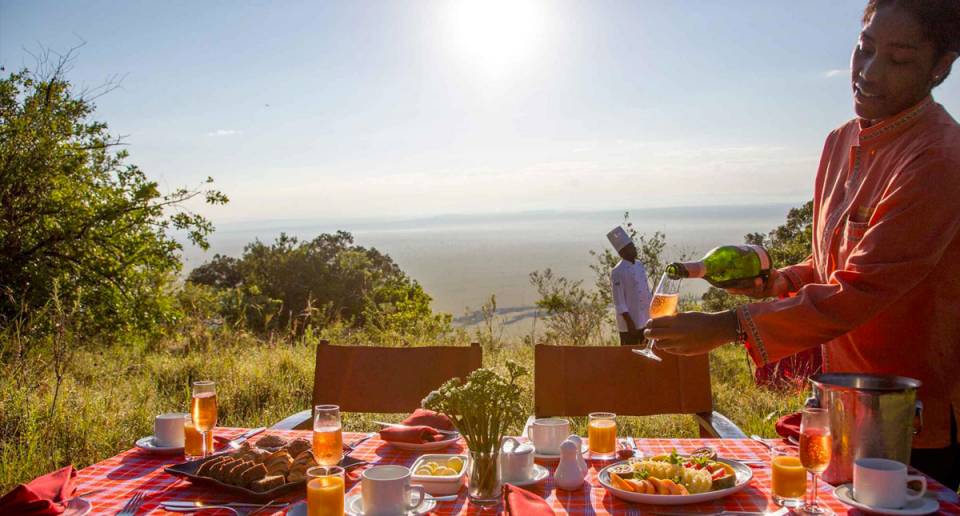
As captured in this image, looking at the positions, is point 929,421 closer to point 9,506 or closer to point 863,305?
point 863,305

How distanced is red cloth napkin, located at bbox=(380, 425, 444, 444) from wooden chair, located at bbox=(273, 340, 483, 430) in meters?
0.83

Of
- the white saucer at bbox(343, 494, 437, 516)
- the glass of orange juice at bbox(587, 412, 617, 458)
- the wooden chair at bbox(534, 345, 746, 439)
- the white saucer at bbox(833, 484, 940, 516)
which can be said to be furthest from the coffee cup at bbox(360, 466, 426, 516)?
the wooden chair at bbox(534, 345, 746, 439)

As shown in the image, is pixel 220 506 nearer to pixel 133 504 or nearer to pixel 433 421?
pixel 133 504

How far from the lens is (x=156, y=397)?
5102 millimetres

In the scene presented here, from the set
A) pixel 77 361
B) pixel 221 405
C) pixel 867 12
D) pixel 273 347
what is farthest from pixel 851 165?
pixel 77 361

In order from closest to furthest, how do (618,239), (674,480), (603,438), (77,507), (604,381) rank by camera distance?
(77,507), (674,480), (603,438), (604,381), (618,239)

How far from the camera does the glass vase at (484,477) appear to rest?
67.5 inches

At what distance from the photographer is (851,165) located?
2.09 meters

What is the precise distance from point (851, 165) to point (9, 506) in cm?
220

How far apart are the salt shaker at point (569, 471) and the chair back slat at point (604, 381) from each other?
1184 millimetres

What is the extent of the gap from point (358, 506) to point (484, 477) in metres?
0.29

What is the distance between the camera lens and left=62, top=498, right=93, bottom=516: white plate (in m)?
1.58

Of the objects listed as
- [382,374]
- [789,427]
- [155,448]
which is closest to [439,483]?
[155,448]

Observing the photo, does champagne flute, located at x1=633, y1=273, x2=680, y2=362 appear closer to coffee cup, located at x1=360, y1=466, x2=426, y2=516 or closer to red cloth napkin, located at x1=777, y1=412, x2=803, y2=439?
red cloth napkin, located at x1=777, y1=412, x2=803, y2=439
